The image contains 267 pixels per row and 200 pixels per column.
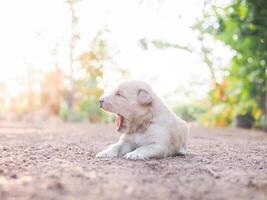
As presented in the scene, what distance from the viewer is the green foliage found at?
35.3ft

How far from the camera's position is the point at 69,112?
18.3m

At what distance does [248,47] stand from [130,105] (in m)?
7.19

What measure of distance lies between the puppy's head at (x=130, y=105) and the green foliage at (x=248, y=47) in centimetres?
683

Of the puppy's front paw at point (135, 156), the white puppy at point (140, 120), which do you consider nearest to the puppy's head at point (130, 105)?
the white puppy at point (140, 120)

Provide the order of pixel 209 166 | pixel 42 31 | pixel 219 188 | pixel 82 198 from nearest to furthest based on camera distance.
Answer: pixel 82 198
pixel 219 188
pixel 209 166
pixel 42 31

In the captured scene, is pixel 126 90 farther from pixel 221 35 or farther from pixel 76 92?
pixel 76 92

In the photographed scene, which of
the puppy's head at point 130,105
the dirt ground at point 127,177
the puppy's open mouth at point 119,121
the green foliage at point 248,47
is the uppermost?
the green foliage at point 248,47

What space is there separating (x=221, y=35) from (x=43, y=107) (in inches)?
364

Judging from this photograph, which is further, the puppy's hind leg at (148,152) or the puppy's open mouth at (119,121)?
the puppy's open mouth at (119,121)

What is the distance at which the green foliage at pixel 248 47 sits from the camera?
10.8 meters

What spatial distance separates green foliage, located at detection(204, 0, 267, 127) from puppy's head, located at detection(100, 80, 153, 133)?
683 cm

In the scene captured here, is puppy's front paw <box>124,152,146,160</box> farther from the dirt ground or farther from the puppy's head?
the puppy's head

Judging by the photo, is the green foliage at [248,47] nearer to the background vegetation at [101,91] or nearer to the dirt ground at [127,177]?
the background vegetation at [101,91]

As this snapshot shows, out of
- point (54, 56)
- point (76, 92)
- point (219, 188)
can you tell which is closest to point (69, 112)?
point (76, 92)
